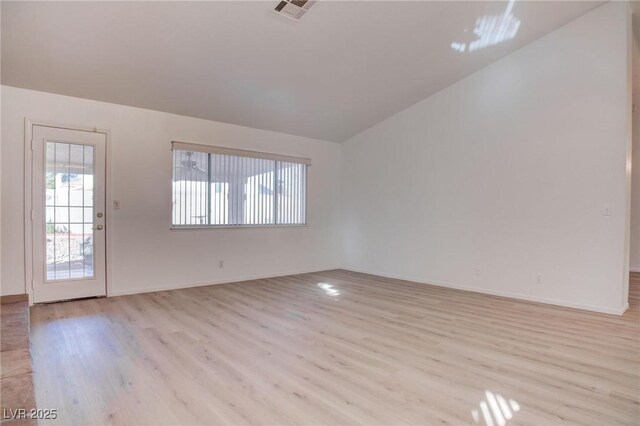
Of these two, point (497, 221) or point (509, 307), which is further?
point (497, 221)

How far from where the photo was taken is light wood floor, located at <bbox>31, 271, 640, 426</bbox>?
6.44ft

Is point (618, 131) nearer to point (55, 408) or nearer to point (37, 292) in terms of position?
point (55, 408)

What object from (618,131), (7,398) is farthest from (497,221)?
(7,398)

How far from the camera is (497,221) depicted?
482cm

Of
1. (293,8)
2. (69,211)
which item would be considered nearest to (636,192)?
(293,8)

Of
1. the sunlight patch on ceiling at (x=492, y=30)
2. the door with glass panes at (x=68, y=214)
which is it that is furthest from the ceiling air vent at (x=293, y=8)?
the door with glass panes at (x=68, y=214)

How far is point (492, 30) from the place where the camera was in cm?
421

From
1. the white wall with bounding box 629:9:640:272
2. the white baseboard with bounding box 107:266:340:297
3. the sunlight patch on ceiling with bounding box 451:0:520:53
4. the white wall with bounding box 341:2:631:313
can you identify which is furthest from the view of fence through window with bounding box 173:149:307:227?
the white wall with bounding box 629:9:640:272

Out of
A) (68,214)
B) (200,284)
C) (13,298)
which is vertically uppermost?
(68,214)

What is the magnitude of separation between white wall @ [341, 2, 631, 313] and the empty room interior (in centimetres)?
3

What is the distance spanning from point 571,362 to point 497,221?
2.49 m

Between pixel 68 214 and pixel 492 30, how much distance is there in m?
5.66

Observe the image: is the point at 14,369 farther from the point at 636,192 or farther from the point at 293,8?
the point at 636,192

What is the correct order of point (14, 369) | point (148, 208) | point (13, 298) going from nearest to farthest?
point (14, 369)
point (13, 298)
point (148, 208)
